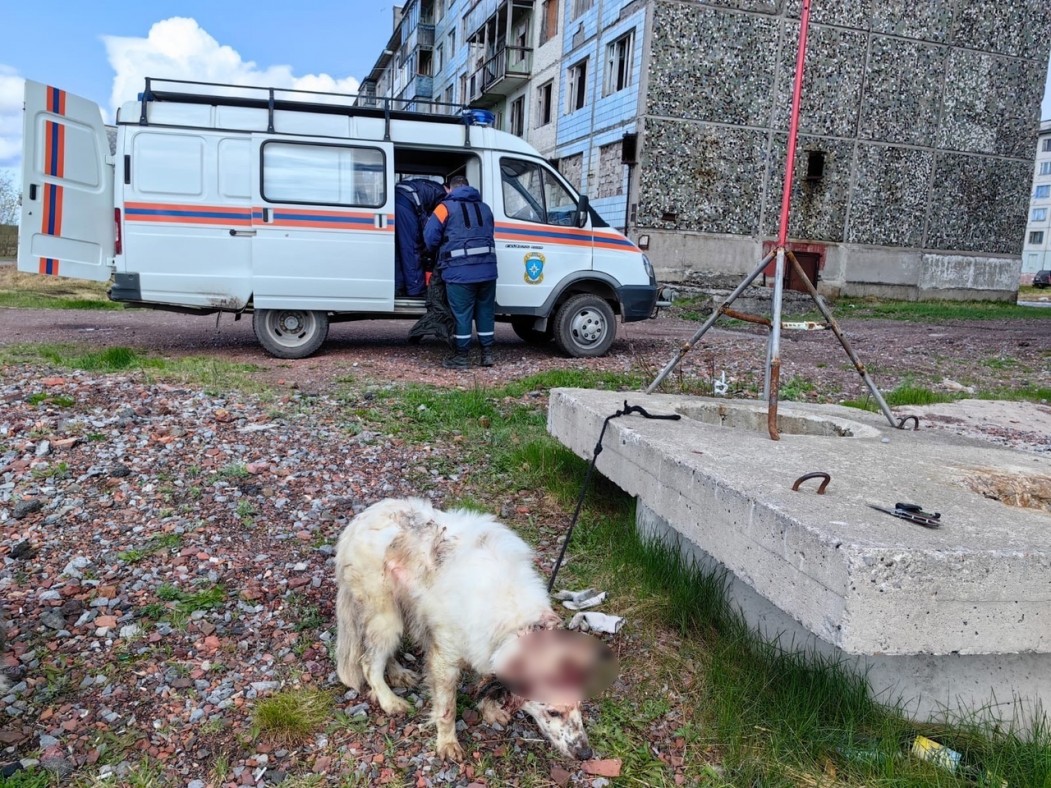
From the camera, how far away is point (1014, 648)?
2.13m

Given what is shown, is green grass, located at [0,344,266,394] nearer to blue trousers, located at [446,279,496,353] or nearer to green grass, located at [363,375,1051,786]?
blue trousers, located at [446,279,496,353]

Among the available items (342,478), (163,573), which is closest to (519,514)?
(342,478)

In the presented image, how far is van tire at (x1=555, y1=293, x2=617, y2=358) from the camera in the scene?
906 cm

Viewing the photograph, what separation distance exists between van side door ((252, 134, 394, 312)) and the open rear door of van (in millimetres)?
1653

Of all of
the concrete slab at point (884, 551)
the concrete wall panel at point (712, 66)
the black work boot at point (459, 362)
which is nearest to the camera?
Answer: the concrete slab at point (884, 551)

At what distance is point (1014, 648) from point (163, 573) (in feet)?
10.7

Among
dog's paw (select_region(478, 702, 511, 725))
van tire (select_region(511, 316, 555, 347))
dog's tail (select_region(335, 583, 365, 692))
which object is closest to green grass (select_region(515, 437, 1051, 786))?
dog's paw (select_region(478, 702, 511, 725))

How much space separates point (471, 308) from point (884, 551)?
6457 mm

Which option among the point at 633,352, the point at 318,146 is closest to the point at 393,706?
the point at 318,146

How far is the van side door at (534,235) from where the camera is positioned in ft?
28.2

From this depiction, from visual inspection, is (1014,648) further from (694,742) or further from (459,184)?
(459,184)

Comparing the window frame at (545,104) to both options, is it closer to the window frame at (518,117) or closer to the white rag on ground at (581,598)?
the window frame at (518,117)

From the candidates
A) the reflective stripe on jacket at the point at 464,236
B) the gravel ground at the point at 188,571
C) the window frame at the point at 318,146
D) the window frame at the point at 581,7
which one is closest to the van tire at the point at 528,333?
the reflective stripe on jacket at the point at 464,236

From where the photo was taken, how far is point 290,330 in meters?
8.55
